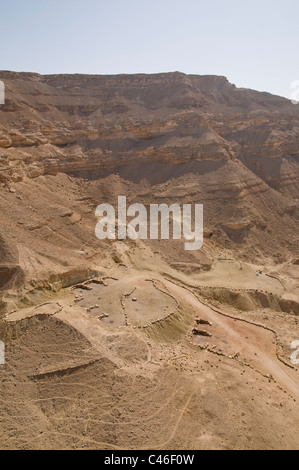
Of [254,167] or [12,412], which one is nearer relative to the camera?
[12,412]

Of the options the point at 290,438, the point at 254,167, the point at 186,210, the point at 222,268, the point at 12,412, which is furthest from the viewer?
the point at 254,167

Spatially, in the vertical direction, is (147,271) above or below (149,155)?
below

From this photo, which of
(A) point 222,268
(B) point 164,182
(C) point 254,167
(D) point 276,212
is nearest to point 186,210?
(B) point 164,182

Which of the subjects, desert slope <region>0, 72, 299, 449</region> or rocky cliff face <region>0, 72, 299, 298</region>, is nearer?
desert slope <region>0, 72, 299, 449</region>

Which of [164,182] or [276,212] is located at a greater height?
[164,182]

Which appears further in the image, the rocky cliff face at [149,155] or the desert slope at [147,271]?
the rocky cliff face at [149,155]

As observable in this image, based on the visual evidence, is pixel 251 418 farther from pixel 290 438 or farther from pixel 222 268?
pixel 222 268

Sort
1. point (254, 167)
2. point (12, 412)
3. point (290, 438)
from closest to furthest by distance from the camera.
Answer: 1. point (290, 438)
2. point (12, 412)
3. point (254, 167)

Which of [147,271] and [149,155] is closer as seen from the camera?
[147,271]

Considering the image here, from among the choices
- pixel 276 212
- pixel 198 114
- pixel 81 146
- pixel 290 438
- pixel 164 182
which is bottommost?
pixel 290 438
